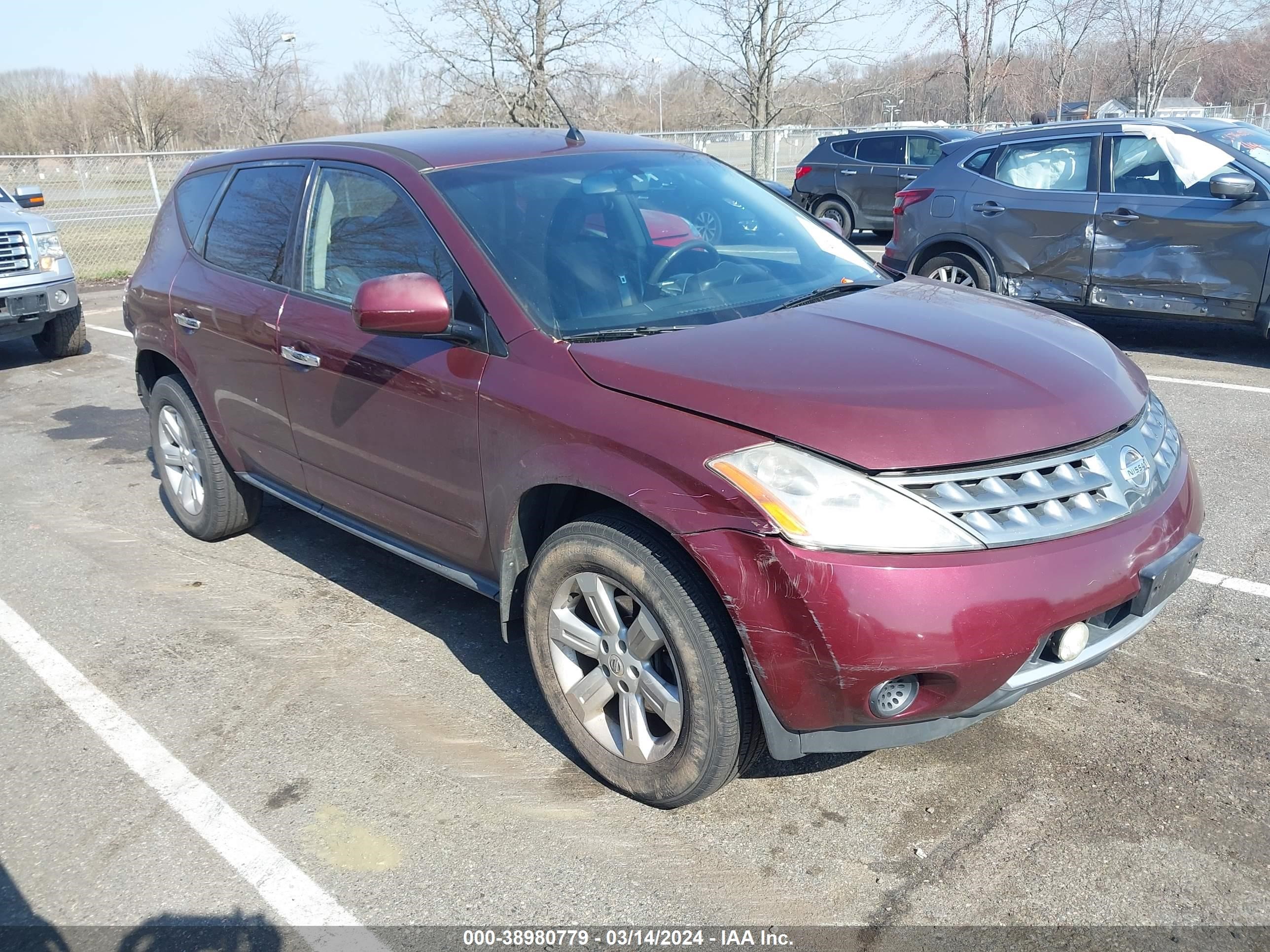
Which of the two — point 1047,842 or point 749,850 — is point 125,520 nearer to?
point 749,850

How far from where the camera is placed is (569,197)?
3.50m

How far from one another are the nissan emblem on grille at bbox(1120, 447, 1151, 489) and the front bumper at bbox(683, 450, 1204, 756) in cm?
16

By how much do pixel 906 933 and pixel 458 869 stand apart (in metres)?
1.13

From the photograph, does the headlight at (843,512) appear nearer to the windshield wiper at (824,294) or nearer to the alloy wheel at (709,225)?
the windshield wiper at (824,294)

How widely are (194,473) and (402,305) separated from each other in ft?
8.04

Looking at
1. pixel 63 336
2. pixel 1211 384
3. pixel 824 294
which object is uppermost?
pixel 824 294

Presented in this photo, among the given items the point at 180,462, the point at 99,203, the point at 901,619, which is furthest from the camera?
the point at 99,203

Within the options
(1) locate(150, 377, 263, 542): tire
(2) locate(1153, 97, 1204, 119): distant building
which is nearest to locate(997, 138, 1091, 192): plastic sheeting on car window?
(1) locate(150, 377, 263, 542): tire

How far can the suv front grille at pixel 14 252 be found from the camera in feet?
29.6

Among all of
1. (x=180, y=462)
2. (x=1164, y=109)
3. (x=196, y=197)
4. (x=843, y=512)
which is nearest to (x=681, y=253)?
(x=843, y=512)

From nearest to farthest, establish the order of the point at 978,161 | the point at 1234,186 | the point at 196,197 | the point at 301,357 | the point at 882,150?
the point at 301,357 < the point at 196,197 < the point at 1234,186 < the point at 978,161 < the point at 882,150

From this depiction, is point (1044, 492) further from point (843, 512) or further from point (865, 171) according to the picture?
point (865, 171)

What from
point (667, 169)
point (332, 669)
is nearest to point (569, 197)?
point (667, 169)

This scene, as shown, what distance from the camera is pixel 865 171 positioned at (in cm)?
1472
